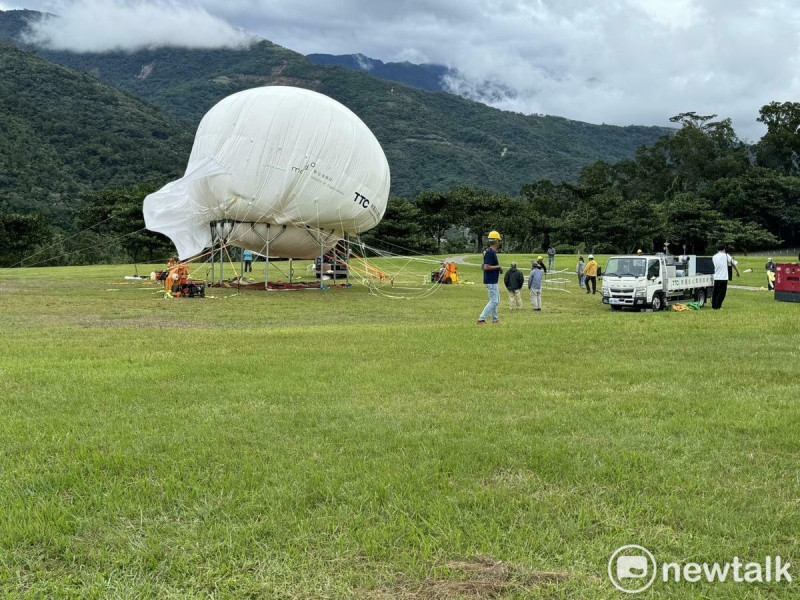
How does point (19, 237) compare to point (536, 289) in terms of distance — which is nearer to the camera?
point (536, 289)

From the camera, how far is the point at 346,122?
24.0 m

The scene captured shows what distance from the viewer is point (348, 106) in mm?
147000

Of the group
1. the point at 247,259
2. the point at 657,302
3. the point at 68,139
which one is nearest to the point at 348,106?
the point at 68,139

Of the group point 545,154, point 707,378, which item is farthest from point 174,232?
point 545,154

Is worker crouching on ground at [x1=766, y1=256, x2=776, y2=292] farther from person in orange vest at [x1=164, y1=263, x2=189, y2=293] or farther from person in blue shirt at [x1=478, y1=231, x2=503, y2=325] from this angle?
person in orange vest at [x1=164, y1=263, x2=189, y2=293]

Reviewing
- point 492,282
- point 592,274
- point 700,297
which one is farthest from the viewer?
point 592,274

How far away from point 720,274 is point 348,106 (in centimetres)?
13667

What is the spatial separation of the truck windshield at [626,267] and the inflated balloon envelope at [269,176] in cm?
940

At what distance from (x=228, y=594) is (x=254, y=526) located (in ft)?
1.97

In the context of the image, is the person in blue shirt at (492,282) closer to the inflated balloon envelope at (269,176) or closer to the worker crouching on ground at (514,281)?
the worker crouching on ground at (514,281)

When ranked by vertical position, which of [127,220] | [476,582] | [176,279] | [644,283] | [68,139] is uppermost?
[68,139]

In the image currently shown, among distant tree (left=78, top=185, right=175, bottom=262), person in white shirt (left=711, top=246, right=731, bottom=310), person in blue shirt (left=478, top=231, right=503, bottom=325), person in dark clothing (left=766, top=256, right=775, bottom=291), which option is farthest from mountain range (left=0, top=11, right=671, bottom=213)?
person in white shirt (left=711, top=246, right=731, bottom=310)

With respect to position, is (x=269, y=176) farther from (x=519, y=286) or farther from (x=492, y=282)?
(x=492, y=282)

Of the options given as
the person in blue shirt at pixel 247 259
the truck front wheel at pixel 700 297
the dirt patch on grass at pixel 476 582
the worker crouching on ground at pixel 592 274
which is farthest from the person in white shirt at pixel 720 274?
the person in blue shirt at pixel 247 259
